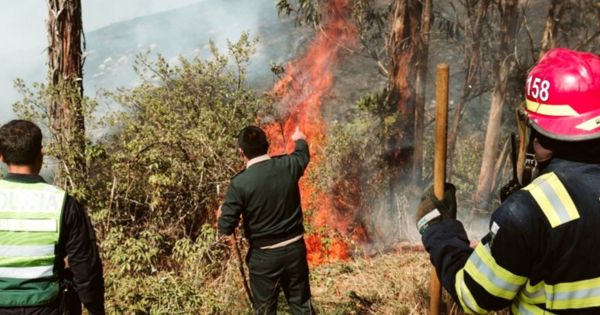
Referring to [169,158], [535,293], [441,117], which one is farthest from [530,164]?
[169,158]

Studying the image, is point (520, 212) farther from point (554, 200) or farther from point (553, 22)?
point (553, 22)

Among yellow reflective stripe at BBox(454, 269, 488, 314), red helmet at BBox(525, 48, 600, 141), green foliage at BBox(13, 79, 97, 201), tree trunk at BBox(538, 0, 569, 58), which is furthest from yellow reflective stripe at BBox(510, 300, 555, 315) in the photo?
tree trunk at BBox(538, 0, 569, 58)

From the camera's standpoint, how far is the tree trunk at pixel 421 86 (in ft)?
33.0

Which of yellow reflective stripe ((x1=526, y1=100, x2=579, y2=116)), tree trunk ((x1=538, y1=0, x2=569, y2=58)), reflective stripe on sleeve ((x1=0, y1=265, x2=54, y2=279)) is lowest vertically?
reflective stripe on sleeve ((x1=0, y1=265, x2=54, y2=279))

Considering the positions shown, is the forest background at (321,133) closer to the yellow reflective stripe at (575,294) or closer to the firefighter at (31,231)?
the firefighter at (31,231)

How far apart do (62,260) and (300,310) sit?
1900mm

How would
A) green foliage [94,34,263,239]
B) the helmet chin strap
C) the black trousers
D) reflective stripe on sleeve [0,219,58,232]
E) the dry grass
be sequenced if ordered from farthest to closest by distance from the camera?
green foliage [94,34,263,239]
the dry grass
the black trousers
reflective stripe on sleeve [0,219,58,232]
the helmet chin strap

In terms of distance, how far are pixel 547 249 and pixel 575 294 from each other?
17 centimetres

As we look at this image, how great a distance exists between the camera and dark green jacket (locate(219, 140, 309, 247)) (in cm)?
380

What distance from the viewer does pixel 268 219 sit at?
3.86 metres

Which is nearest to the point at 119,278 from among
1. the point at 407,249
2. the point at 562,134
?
the point at 407,249

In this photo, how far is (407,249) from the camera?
25.1ft

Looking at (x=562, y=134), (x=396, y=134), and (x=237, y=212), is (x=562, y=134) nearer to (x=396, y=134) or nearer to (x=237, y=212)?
(x=237, y=212)

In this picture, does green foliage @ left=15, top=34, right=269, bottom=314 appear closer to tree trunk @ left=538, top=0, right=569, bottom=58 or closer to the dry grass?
the dry grass
